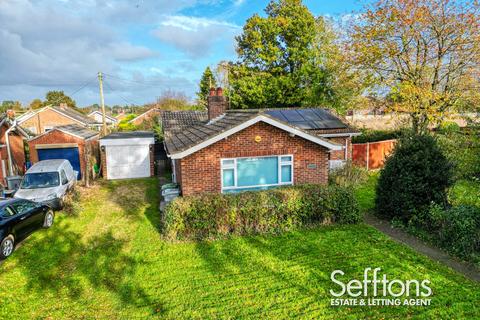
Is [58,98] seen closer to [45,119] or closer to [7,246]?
[45,119]

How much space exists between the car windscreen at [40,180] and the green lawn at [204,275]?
137 inches

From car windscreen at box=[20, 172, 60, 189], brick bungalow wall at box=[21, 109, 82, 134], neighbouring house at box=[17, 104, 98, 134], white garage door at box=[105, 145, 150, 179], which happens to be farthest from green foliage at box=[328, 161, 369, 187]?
brick bungalow wall at box=[21, 109, 82, 134]

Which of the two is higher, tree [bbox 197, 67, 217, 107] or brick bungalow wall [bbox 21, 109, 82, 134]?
tree [bbox 197, 67, 217, 107]

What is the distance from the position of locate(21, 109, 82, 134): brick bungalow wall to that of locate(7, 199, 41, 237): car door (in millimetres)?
28828

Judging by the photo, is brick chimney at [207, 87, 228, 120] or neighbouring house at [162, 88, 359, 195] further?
brick chimney at [207, 87, 228, 120]

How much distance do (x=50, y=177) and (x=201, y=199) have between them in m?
8.23

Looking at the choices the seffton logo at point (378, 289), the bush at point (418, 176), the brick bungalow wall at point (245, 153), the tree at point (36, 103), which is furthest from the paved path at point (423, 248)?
the tree at point (36, 103)

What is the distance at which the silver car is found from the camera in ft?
40.4

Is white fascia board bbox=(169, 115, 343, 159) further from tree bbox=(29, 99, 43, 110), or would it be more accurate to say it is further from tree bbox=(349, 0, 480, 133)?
tree bbox=(29, 99, 43, 110)

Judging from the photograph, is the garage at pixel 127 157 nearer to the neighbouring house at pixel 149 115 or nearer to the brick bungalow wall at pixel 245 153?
the brick bungalow wall at pixel 245 153

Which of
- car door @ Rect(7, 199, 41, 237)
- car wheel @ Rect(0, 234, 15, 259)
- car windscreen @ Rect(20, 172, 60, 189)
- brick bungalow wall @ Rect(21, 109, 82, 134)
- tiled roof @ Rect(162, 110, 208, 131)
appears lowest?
car wheel @ Rect(0, 234, 15, 259)

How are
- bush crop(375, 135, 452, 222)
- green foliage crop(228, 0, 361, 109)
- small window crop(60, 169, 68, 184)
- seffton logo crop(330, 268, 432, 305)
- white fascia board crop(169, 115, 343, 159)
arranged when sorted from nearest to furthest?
seffton logo crop(330, 268, 432, 305) < bush crop(375, 135, 452, 222) < white fascia board crop(169, 115, 343, 159) < small window crop(60, 169, 68, 184) < green foliage crop(228, 0, 361, 109)

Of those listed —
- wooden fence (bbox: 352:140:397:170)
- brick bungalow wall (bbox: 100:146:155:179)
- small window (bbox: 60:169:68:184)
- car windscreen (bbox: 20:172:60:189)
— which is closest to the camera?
car windscreen (bbox: 20:172:60:189)

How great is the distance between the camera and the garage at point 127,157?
19.2m
